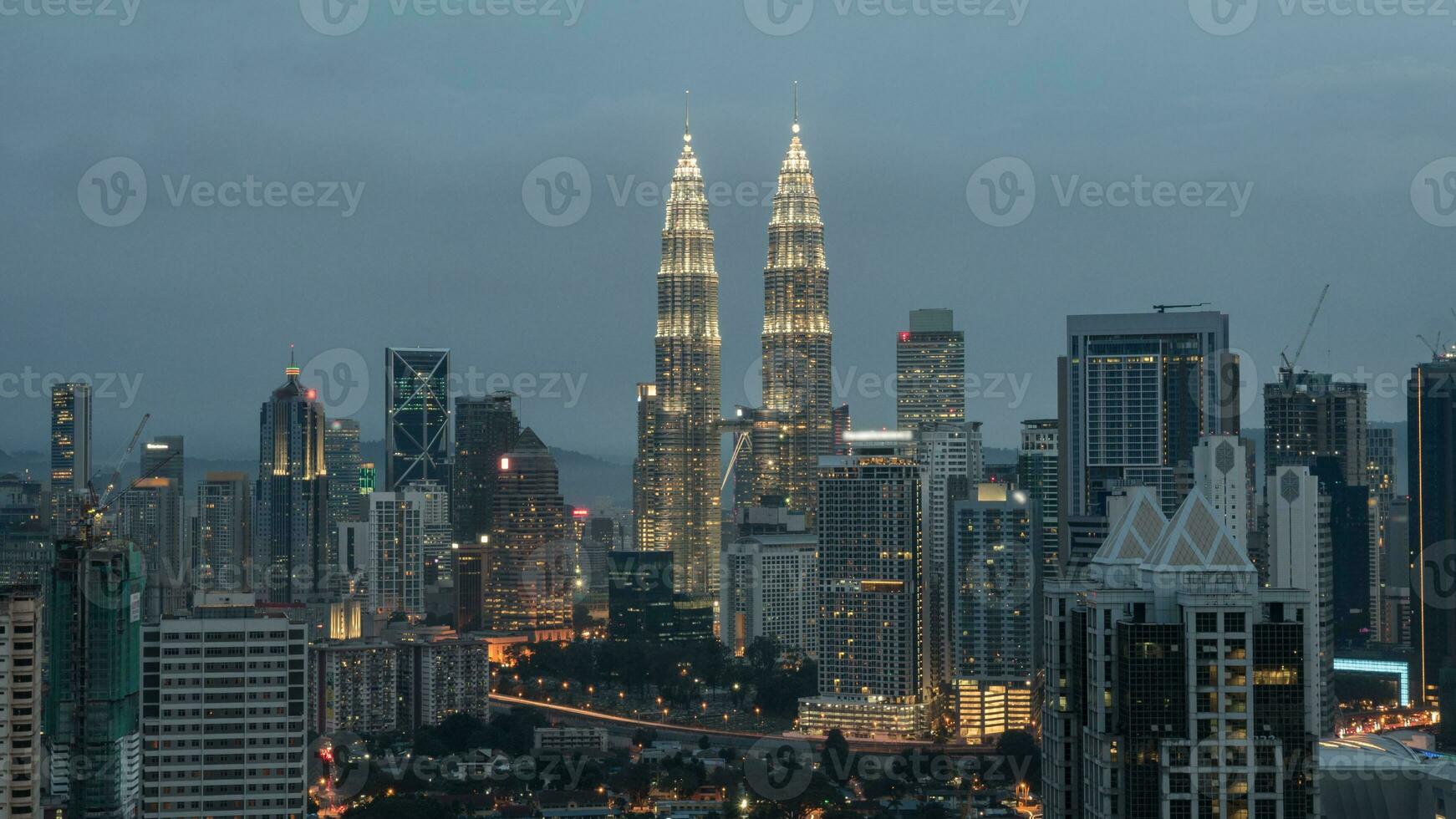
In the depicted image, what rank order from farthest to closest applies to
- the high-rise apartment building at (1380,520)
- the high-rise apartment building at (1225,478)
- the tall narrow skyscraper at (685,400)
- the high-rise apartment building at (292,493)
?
1. the tall narrow skyscraper at (685,400)
2. the high-rise apartment building at (292,493)
3. the high-rise apartment building at (1380,520)
4. the high-rise apartment building at (1225,478)

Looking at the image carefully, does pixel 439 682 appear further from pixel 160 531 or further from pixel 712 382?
pixel 712 382

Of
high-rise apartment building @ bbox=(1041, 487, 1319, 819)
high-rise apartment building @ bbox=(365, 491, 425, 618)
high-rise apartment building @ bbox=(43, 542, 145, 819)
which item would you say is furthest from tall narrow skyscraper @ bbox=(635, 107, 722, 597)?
high-rise apartment building @ bbox=(1041, 487, 1319, 819)

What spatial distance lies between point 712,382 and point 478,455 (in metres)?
9.61

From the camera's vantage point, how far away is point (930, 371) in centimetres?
6788

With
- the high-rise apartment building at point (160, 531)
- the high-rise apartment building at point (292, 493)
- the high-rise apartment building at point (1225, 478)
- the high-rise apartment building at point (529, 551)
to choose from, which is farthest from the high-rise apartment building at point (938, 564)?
the high-rise apartment building at point (292, 493)

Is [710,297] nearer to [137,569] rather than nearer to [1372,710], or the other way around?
[1372,710]

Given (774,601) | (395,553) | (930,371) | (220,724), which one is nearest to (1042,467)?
(774,601)

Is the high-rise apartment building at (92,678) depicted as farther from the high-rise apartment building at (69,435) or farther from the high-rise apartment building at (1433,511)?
the high-rise apartment building at (1433,511)

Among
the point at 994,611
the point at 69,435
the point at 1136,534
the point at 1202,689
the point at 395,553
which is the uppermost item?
the point at 69,435

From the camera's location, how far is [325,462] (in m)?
69.5

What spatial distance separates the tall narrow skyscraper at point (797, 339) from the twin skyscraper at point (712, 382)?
32mm

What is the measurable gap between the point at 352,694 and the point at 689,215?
101 feet

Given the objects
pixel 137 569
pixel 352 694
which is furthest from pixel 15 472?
pixel 137 569

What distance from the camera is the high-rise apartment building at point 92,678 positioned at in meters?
23.6
